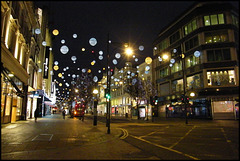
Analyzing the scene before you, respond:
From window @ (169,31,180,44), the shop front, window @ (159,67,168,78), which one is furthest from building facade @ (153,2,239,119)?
the shop front

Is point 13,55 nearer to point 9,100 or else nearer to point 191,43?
point 9,100

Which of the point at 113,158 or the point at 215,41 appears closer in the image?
the point at 113,158

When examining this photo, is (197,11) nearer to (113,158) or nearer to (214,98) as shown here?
(214,98)

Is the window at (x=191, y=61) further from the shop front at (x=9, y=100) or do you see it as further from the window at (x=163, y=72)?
the shop front at (x=9, y=100)

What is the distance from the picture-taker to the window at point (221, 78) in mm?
32500

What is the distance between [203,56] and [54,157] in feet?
109

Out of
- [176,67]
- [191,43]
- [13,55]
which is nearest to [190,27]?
[191,43]

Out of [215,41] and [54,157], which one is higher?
[215,41]

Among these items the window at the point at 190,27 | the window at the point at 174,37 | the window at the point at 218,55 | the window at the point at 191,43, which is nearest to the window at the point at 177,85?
the window at the point at 191,43

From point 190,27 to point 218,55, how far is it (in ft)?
27.3

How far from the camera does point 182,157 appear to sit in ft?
22.8

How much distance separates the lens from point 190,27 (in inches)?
1519

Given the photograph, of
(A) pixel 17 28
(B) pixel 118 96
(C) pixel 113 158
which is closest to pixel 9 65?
(A) pixel 17 28

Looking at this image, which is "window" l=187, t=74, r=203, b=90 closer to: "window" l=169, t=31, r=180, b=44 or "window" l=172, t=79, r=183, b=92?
"window" l=172, t=79, r=183, b=92
